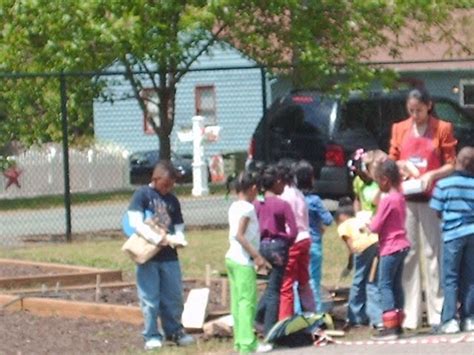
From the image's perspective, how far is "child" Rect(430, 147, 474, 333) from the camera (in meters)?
11.8

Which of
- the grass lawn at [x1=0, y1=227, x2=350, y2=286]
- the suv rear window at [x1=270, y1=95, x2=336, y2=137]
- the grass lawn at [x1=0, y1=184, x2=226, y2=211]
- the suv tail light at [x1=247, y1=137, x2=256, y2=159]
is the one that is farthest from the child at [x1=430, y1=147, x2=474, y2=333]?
the grass lawn at [x1=0, y1=184, x2=226, y2=211]

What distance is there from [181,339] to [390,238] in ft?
6.19

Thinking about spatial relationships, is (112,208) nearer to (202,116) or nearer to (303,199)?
(202,116)

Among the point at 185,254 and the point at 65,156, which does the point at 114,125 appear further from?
the point at 185,254

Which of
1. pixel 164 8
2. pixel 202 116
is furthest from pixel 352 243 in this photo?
pixel 202 116

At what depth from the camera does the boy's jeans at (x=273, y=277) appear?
1139 cm

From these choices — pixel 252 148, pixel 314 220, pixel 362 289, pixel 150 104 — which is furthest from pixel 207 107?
pixel 362 289

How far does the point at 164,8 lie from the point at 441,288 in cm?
970

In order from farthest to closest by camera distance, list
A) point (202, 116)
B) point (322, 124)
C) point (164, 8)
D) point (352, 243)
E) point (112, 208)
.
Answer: point (202, 116) → point (112, 208) → point (322, 124) → point (164, 8) → point (352, 243)

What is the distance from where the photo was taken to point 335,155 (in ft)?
73.4

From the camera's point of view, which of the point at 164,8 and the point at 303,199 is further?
the point at 164,8

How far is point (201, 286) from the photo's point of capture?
48.3 feet

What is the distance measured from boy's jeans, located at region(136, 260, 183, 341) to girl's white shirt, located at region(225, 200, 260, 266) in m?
0.74

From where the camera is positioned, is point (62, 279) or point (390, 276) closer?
point (390, 276)
